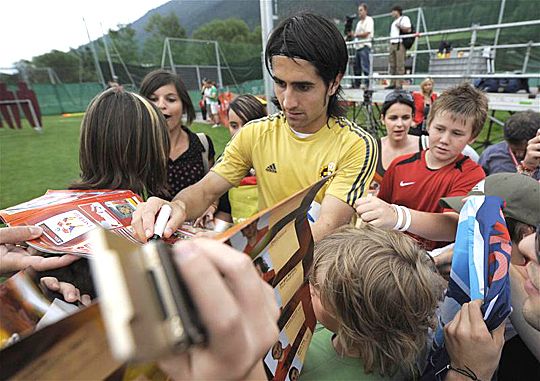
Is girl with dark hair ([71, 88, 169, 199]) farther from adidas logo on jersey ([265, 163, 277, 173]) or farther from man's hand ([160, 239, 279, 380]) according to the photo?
man's hand ([160, 239, 279, 380])

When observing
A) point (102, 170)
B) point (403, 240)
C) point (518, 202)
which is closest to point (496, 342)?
point (403, 240)

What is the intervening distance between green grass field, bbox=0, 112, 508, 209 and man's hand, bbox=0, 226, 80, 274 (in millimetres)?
3344

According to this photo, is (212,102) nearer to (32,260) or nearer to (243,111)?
(243,111)

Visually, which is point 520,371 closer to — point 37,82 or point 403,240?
point 403,240

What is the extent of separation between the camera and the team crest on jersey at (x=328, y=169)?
178cm

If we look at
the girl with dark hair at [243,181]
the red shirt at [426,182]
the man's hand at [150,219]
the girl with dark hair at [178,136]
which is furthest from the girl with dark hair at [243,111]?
the man's hand at [150,219]

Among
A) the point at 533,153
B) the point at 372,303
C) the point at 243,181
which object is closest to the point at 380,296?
the point at 372,303

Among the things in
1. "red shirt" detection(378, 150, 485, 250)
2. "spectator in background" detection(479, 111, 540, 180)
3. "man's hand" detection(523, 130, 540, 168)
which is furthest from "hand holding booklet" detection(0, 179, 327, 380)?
"spectator in background" detection(479, 111, 540, 180)

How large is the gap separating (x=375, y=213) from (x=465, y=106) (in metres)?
1.35

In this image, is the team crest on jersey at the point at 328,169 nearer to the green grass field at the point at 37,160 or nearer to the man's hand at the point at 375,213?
the man's hand at the point at 375,213

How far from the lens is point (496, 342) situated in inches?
38.5

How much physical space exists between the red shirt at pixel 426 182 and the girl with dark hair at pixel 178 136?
1.38 meters

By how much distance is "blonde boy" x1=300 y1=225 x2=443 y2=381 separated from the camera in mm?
991

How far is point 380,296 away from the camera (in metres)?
0.98
